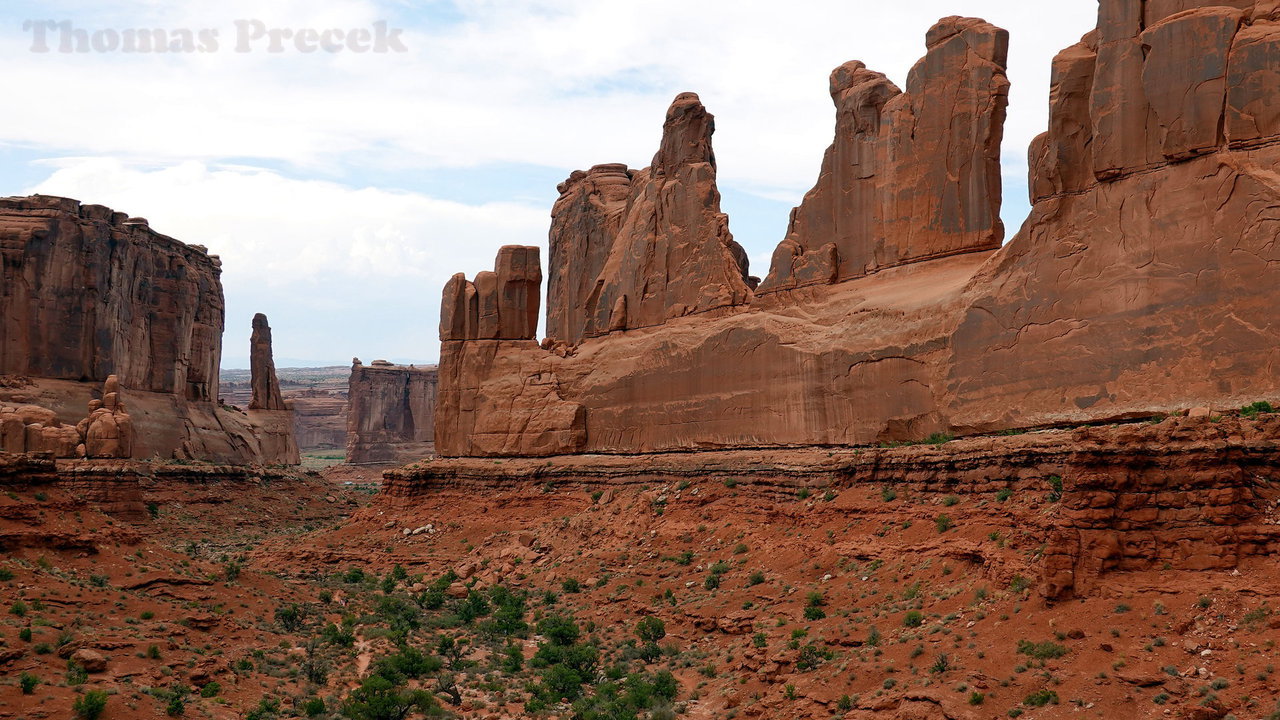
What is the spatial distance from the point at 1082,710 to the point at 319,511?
57.0 metres

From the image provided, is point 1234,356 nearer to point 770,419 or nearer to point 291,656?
point 770,419

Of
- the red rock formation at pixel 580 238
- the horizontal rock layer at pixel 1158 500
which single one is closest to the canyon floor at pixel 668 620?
the horizontal rock layer at pixel 1158 500

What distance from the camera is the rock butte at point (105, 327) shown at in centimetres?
6738

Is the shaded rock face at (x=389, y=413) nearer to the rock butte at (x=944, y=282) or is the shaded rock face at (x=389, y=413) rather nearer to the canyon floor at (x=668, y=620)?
the rock butte at (x=944, y=282)

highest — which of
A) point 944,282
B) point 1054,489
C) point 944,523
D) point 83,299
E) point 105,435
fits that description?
point 83,299

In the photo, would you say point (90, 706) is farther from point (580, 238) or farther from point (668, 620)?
point (580, 238)

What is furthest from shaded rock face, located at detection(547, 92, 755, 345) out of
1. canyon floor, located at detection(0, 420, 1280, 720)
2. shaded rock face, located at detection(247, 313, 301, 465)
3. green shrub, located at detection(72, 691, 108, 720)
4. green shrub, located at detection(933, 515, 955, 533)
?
shaded rock face, located at detection(247, 313, 301, 465)

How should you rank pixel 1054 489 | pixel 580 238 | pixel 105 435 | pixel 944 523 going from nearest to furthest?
pixel 1054 489
pixel 944 523
pixel 105 435
pixel 580 238

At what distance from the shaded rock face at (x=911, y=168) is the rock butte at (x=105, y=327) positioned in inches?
1565

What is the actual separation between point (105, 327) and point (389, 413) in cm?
5695

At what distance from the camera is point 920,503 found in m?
27.0

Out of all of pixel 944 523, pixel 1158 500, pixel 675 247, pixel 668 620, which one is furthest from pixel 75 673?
pixel 675 247

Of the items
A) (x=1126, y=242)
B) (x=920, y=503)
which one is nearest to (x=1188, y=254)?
(x=1126, y=242)

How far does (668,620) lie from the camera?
30453 millimetres
